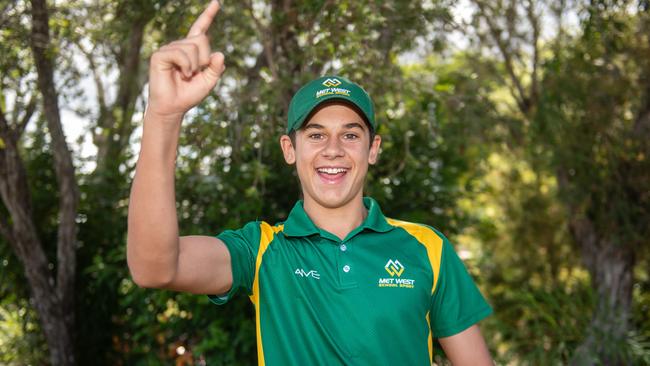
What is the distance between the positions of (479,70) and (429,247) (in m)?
5.99

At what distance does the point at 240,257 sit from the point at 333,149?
1.65ft

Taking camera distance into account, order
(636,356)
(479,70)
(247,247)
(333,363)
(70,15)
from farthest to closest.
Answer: (479,70), (636,356), (70,15), (247,247), (333,363)

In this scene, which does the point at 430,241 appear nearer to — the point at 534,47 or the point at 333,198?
the point at 333,198

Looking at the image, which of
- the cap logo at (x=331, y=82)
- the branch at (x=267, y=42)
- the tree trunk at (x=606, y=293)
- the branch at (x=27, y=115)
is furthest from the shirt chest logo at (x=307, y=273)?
the tree trunk at (x=606, y=293)

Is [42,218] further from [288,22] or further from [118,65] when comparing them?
[288,22]

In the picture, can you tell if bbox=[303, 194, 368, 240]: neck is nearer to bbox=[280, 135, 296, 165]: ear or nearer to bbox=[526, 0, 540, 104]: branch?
bbox=[280, 135, 296, 165]: ear

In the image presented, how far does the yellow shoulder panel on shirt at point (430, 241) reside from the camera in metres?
2.38

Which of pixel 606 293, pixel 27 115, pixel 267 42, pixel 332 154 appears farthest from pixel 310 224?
pixel 606 293

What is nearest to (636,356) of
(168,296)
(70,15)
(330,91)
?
(168,296)

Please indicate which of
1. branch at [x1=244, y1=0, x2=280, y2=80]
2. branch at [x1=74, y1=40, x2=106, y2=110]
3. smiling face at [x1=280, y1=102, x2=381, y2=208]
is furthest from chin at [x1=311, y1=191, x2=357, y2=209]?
branch at [x1=74, y1=40, x2=106, y2=110]

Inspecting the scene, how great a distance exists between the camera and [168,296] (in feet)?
15.4

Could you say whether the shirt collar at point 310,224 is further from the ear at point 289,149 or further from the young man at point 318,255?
the ear at point 289,149

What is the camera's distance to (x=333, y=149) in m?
2.41

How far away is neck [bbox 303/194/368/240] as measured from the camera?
2459mm
